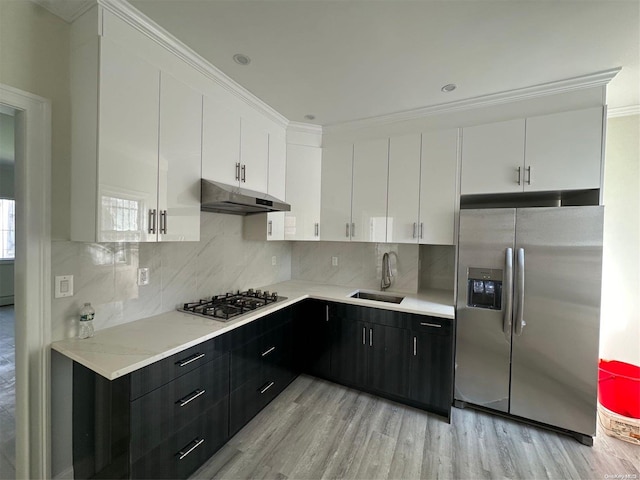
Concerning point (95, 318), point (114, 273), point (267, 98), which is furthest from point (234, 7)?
point (95, 318)

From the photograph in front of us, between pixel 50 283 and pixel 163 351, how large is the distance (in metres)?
0.73

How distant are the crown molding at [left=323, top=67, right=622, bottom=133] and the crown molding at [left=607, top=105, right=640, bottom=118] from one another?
0.76 meters

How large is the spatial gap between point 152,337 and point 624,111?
4.16 m

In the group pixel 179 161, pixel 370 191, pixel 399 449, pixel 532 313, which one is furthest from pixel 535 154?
pixel 179 161

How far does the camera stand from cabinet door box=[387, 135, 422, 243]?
2.53 metres

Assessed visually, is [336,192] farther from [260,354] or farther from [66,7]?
[66,7]

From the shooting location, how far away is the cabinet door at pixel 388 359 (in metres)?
2.29

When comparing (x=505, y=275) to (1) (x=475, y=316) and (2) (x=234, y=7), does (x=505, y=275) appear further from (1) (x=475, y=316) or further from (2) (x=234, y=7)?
(2) (x=234, y=7)

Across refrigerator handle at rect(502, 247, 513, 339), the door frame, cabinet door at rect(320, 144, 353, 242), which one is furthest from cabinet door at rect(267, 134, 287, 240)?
refrigerator handle at rect(502, 247, 513, 339)

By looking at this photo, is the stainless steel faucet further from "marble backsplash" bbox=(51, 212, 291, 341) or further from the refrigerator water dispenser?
"marble backsplash" bbox=(51, 212, 291, 341)

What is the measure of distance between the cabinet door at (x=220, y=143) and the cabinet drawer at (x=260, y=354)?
4.24 ft

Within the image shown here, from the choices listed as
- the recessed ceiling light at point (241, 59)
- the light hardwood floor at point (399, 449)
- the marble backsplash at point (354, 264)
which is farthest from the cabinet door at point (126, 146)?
the marble backsplash at point (354, 264)

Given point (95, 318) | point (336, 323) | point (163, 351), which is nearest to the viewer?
point (163, 351)

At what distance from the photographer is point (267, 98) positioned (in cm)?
232
